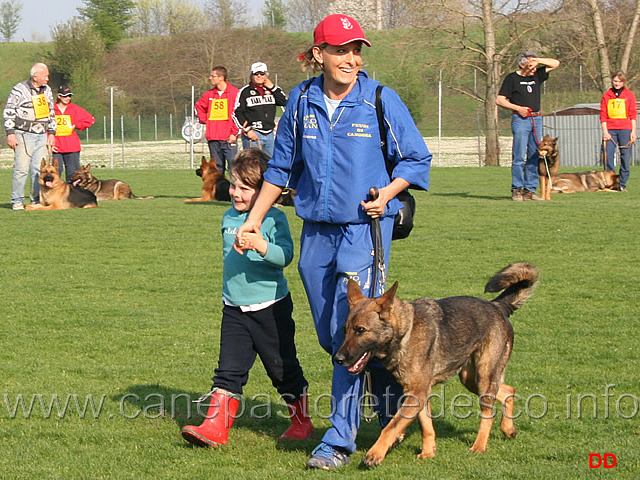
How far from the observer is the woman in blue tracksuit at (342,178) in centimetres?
430

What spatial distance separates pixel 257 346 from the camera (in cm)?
477

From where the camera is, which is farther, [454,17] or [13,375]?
[454,17]

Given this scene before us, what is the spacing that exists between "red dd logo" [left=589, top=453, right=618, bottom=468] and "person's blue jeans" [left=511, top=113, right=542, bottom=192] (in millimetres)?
12067

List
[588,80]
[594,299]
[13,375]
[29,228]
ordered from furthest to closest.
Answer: [588,80] < [29,228] < [594,299] < [13,375]

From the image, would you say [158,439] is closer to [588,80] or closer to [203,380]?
[203,380]

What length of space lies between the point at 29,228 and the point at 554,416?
10.4 meters

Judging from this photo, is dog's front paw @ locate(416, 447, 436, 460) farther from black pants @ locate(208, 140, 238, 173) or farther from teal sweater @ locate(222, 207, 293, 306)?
black pants @ locate(208, 140, 238, 173)

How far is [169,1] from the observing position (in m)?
90.8

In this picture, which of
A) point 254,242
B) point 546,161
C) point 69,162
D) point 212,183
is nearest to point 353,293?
point 254,242

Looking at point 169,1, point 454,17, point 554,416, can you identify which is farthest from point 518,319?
point 169,1

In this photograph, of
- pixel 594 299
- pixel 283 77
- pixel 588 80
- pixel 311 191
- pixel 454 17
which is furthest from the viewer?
pixel 283 77

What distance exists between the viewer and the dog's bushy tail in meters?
4.93

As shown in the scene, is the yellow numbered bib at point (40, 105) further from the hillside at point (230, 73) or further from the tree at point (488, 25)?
the hillside at point (230, 73)

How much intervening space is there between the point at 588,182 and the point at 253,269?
16.3 meters
